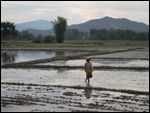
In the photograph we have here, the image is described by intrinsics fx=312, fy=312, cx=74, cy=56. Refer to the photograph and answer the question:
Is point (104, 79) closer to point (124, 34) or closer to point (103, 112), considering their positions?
point (103, 112)

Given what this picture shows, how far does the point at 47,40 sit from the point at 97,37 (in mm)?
63768

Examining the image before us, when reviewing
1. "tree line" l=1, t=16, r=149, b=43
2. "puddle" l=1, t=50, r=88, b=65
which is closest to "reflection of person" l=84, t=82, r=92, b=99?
"puddle" l=1, t=50, r=88, b=65

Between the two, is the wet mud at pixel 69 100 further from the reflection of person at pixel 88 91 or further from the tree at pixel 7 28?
the tree at pixel 7 28

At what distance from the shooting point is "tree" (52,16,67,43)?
88.7 metres

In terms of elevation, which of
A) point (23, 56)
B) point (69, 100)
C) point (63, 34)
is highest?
point (63, 34)

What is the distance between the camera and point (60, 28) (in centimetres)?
9125

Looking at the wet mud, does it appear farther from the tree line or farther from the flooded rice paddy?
the tree line

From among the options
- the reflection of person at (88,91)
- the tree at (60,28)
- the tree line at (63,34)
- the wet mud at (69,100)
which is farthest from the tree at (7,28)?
the reflection of person at (88,91)

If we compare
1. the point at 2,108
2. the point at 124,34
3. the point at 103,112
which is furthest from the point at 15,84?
the point at 124,34

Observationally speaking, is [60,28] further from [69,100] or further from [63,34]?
[69,100]

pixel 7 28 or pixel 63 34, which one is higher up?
pixel 7 28

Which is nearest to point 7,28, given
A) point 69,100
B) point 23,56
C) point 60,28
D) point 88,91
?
point 60,28

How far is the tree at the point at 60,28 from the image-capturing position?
88.7 metres

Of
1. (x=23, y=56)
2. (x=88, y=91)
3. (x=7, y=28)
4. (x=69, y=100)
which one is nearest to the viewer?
(x=69, y=100)
